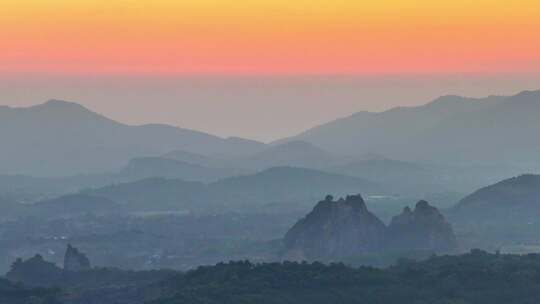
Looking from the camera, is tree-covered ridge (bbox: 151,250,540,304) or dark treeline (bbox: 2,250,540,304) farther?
dark treeline (bbox: 2,250,540,304)

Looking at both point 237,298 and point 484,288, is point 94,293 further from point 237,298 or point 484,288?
point 484,288

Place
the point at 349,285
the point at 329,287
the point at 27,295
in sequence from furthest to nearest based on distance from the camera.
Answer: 1. the point at 27,295
2. the point at 349,285
3. the point at 329,287

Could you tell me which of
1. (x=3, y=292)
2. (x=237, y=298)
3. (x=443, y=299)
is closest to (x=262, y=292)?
(x=237, y=298)

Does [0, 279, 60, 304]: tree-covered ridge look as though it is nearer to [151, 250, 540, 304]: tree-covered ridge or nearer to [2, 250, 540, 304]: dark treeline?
[2, 250, 540, 304]: dark treeline

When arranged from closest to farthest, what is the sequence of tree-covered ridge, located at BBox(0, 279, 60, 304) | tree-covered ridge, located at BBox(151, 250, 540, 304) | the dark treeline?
tree-covered ridge, located at BBox(151, 250, 540, 304)
the dark treeline
tree-covered ridge, located at BBox(0, 279, 60, 304)

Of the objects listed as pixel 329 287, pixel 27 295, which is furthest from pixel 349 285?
pixel 27 295

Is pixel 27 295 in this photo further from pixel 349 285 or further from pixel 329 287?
pixel 349 285

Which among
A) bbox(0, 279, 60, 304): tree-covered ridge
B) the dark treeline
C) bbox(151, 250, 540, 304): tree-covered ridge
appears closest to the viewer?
bbox(151, 250, 540, 304): tree-covered ridge

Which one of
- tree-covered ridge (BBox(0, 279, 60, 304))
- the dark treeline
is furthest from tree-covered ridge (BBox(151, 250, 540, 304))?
tree-covered ridge (BBox(0, 279, 60, 304))
